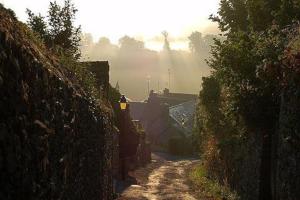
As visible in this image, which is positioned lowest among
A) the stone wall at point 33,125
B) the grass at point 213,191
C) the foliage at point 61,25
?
the grass at point 213,191

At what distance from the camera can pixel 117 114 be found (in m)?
32.5

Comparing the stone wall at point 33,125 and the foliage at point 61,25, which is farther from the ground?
the foliage at point 61,25

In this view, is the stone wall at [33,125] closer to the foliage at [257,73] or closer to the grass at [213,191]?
the foliage at [257,73]

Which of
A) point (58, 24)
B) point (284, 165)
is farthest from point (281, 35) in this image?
point (58, 24)

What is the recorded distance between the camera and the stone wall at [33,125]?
498 cm

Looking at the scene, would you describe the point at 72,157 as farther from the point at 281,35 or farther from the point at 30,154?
the point at 281,35

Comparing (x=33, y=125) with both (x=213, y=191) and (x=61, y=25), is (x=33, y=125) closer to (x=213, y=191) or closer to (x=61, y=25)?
(x=61, y=25)

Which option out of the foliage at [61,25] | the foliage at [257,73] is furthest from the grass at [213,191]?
the foliage at [61,25]

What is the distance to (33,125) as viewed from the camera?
593 centimetres

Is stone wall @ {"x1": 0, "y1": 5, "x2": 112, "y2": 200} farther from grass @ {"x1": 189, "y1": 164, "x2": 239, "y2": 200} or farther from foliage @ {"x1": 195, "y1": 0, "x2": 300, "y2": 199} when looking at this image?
grass @ {"x1": 189, "y1": 164, "x2": 239, "y2": 200}

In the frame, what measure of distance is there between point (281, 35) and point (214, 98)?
16063mm

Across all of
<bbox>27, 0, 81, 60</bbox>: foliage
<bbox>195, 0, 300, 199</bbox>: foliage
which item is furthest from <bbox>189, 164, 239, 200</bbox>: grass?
<bbox>27, 0, 81, 60</bbox>: foliage

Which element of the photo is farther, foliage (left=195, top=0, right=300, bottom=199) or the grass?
the grass

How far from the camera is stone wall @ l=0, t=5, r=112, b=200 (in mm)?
4984
